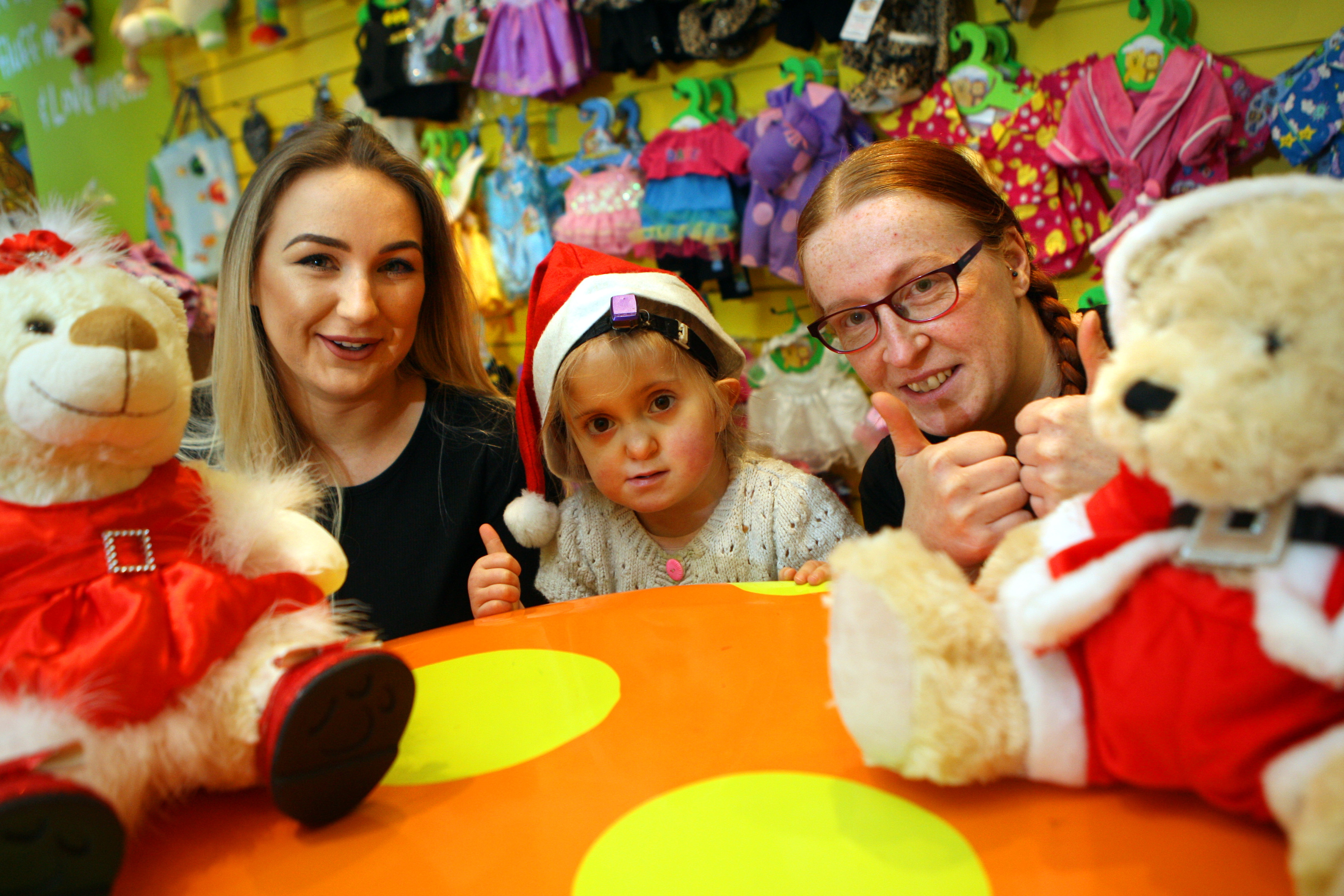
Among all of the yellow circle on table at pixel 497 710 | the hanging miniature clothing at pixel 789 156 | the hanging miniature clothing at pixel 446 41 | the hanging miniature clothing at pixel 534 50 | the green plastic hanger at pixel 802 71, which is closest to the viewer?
the yellow circle on table at pixel 497 710

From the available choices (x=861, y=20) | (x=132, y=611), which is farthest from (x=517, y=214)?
(x=132, y=611)

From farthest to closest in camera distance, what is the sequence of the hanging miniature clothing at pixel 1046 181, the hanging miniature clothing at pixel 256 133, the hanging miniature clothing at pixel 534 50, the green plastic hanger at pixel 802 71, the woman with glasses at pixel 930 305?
1. the hanging miniature clothing at pixel 256 133
2. the hanging miniature clothing at pixel 534 50
3. the green plastic hanger at pixel 802 71
4. the hanging miniature clothing at pixel 1046 181
5. the woman with glasses at pixel 930 305

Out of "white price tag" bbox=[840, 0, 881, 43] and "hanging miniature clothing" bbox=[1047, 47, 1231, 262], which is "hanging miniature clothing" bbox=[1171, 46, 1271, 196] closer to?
"hanging miniature clothing" bbox=[1047, 47, 1231, 262]

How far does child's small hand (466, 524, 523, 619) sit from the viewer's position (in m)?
1.08

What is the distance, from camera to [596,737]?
0.57 meters

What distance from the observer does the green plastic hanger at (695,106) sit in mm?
2568

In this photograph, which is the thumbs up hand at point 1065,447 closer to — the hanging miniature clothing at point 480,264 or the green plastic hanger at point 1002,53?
the green plastic hanger at point 1002,53

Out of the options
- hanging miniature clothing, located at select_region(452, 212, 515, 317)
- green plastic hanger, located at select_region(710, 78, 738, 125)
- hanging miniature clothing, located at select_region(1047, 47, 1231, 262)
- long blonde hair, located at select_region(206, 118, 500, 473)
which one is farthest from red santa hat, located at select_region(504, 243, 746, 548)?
hanging miniature clothing, located at select_region(452, 212, 515, 317)

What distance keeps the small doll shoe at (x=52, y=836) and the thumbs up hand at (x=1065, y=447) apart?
65 cm

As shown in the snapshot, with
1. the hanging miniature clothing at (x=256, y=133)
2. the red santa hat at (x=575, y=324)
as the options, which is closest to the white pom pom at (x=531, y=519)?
the red santa hat at (x=575, y=324)

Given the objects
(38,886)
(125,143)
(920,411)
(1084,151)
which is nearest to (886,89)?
(1084,151)

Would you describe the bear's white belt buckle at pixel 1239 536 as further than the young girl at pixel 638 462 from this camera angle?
No

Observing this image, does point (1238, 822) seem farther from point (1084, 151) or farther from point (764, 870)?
point (1084, 151)

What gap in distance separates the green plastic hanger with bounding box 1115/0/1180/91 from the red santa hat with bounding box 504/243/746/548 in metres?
1.32
